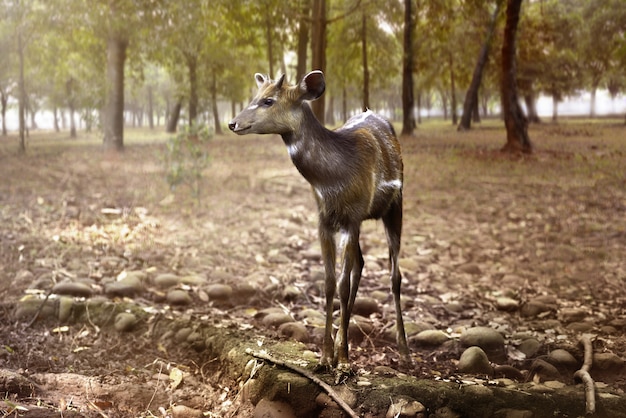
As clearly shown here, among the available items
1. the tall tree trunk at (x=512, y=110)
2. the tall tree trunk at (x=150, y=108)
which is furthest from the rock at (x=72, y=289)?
the tall tree trunk at (x=512, y=110)

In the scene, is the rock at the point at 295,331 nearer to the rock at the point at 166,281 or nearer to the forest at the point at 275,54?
the forest at the point at 275,54

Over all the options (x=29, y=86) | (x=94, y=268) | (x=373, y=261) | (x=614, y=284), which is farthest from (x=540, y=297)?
(x=29, y=86)

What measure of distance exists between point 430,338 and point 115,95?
6.07m

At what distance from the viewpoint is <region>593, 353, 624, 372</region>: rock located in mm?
3562

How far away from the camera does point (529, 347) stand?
3838 mm

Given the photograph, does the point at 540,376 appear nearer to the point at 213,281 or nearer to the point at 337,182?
the point at 337,182

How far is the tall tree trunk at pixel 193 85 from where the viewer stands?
7984 millimetres

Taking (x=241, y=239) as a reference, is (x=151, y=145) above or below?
above

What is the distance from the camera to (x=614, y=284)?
5.13 meters

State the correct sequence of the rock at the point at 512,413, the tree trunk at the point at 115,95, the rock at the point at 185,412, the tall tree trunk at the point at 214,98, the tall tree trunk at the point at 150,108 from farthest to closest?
1. the tall tree trunk at the point at 150,108
2. the tall tree trunk at the point at 214,98
3. the tree trunk at the point at 115,95
4. the rock at the point at 185,412
5. the rock at the point at 512,413

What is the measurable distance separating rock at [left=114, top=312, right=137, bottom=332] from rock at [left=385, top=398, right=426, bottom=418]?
231cm

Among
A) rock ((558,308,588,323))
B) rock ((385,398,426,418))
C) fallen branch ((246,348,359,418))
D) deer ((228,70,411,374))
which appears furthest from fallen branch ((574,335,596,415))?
fallen branch ((246,348,359,418))

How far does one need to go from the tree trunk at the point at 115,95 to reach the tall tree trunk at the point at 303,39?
3643mm

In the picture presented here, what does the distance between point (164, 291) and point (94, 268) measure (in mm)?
1050
